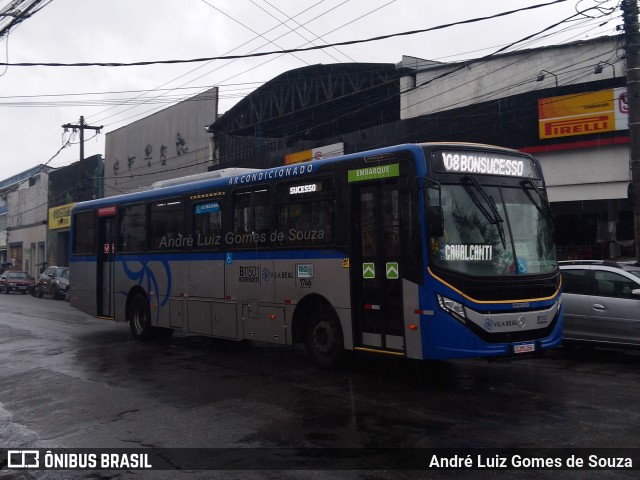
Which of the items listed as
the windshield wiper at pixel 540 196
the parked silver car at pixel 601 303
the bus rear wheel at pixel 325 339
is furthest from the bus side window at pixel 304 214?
the parked silver car at pixel 601 303

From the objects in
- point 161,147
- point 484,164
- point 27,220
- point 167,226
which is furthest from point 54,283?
point 484,164

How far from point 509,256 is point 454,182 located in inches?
50.3

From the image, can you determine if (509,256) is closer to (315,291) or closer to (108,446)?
(315,291)

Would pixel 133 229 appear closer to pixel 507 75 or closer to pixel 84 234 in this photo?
pixel 84 234

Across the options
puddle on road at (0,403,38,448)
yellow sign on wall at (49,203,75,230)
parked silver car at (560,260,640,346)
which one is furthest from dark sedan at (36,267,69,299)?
parked silver car at (560,260,640,346)

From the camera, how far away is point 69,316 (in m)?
21.3

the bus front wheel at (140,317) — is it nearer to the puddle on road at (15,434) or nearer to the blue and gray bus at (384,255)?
the blue and gray bus at (384,255)

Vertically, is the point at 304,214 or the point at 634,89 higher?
the point at 634,89

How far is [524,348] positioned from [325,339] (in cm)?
313

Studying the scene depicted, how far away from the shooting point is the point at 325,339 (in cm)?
1003

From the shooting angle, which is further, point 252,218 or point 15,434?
point 252,218

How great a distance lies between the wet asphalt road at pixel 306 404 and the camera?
625 cm

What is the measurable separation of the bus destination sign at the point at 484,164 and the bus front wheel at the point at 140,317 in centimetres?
826

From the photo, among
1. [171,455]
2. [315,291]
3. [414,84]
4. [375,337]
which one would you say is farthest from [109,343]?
[414,84]
